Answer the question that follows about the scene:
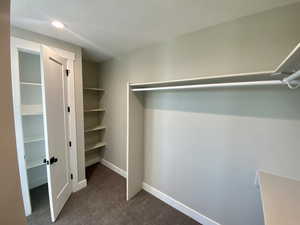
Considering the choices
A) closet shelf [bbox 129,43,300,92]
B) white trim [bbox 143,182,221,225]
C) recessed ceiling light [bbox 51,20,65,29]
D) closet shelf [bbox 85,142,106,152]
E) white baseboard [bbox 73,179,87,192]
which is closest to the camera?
closet shelf [bbox 129,43,300,92]

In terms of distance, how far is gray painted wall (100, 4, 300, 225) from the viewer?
1.40 metres

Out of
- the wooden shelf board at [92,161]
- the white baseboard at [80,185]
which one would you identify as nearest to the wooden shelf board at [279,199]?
the white baseboard at [80,185]

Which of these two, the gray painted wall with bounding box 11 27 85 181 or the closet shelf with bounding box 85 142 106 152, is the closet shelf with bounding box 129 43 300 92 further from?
the closet shelf with bounding box 85 142 106 152

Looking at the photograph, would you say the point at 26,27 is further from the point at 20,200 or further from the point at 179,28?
the point at 20,200

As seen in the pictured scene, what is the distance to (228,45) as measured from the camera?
1.66 m

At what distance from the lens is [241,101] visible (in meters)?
1.60

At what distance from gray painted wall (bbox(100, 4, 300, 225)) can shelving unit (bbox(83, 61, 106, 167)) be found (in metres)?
1.37

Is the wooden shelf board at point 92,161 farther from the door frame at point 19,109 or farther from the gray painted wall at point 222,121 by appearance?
the gray painted wall at point 222,121

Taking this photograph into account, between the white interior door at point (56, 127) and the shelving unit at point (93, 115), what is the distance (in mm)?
1038

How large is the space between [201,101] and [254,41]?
2.68 feet

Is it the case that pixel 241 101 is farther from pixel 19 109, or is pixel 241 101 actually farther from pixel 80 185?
pixel 80 185

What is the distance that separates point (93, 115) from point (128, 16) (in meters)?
2.57

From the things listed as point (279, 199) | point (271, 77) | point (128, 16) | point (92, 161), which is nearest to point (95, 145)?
point (92, 161)

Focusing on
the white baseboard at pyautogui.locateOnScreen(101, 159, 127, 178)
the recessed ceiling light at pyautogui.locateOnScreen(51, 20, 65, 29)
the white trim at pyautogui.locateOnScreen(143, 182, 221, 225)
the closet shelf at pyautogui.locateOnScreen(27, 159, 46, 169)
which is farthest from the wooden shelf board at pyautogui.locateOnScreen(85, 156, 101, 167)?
the recessed ceiling light at pyautogui.locateOnScreen(51, 20, 65, 29)
